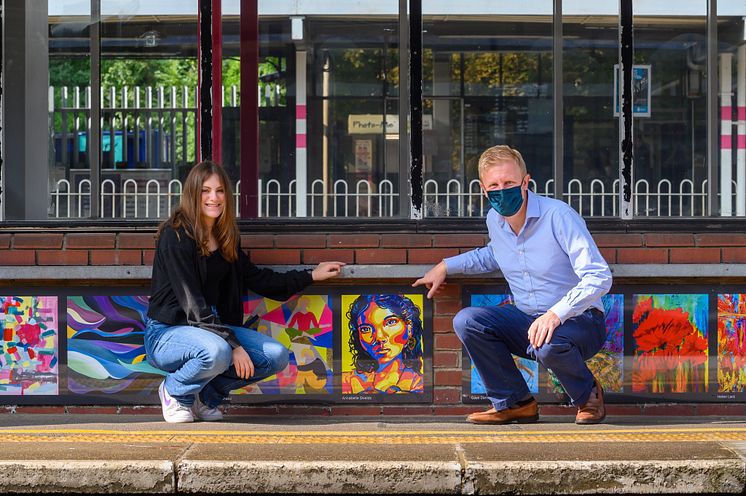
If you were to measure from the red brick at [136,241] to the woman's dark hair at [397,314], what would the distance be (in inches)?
47.3

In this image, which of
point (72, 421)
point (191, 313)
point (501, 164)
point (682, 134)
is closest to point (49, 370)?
point (72, 421)

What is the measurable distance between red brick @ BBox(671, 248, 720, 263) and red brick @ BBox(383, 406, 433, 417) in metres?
1.64

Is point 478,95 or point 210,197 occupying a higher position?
point 478,95

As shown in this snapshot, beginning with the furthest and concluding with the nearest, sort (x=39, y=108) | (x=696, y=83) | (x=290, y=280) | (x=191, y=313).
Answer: (x=696, y=83)
(x=39, y=108)
(x=290, y=280)
(x=191, y=313)

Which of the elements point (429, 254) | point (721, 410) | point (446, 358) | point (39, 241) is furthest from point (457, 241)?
point (39, 241)

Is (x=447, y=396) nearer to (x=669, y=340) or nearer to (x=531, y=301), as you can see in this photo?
(x=531, y=301)

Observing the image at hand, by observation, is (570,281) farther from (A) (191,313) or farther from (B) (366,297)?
(A) (191,313)

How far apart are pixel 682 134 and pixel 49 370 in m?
4.12

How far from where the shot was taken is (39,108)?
6859mm

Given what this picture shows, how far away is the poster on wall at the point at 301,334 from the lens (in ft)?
21.3

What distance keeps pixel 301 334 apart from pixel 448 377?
88 cm

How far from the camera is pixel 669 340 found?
6.50 meters

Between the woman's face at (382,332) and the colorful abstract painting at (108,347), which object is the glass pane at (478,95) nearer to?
the woman's face at (382,332)

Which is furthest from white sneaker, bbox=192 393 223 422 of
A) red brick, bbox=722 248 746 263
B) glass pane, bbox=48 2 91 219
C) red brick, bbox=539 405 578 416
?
red brick, bbox=722 248 746 263
